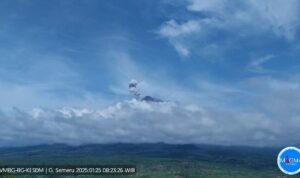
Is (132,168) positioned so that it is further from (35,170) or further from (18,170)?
(35,170)

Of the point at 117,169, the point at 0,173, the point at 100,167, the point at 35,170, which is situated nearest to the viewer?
the point at 0,173

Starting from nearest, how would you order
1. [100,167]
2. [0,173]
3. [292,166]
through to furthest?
1. [292,166]
2. [0,173]
3. [100,167]

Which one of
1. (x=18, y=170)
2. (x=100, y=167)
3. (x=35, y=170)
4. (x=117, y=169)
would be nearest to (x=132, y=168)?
(x=117, y=169)

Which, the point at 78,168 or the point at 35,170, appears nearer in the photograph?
the point at 78,168

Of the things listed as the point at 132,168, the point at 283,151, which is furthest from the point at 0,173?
the point at 283,151

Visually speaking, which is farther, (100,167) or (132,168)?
(100,167)

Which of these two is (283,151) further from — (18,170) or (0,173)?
(18,170)
